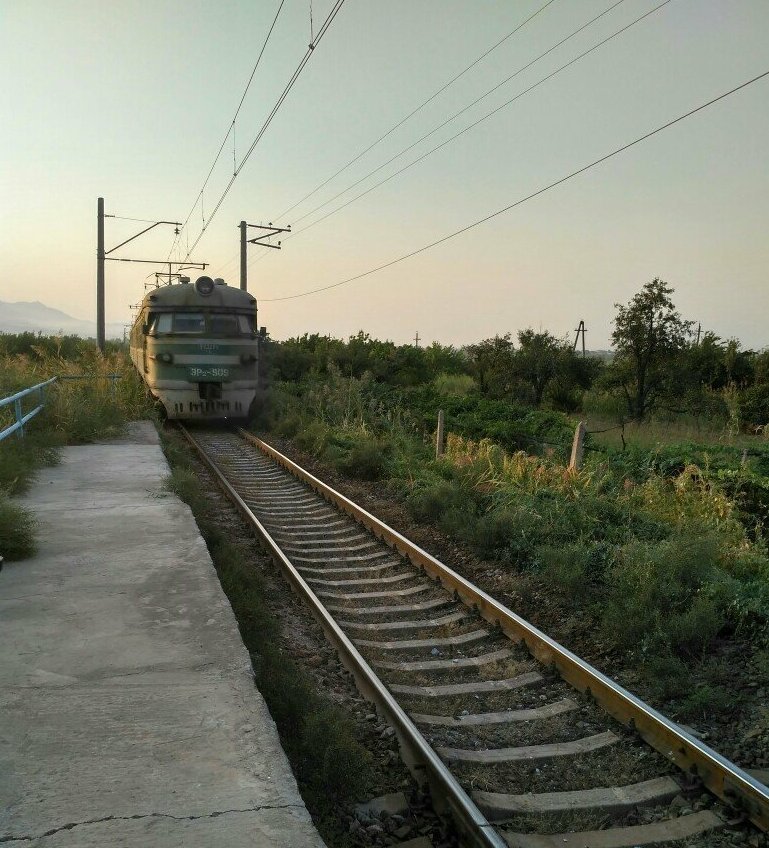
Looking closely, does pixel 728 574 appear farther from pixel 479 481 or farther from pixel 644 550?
pixel 479 481

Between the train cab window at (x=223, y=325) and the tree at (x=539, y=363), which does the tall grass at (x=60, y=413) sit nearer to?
the train cab window at (x=223, y=325)

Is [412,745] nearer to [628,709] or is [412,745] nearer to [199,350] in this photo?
[628,709]

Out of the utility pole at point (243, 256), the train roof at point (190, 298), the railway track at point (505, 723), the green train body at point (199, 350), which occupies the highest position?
the utility pole at point (243, 256)

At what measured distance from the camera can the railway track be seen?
3418 mm

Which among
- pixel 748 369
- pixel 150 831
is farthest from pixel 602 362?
pixel 150 831

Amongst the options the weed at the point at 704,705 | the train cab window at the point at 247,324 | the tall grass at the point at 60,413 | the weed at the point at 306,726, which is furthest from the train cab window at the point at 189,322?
the weed at the point at 704,705

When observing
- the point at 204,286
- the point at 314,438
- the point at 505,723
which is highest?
the point at 204,286

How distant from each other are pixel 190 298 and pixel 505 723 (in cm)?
1473

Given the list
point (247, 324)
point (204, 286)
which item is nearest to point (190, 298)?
point (204, 286)

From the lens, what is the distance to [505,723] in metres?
4.42

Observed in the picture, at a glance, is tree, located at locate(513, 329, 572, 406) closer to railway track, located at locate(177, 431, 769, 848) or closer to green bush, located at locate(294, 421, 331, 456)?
green bush, located at locate(294, 421, 331, 456)

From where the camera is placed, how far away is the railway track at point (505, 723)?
3.42 meters

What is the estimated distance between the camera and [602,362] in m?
34.7

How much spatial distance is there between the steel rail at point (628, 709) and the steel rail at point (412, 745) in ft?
3.92
